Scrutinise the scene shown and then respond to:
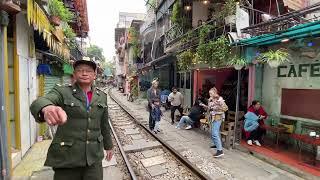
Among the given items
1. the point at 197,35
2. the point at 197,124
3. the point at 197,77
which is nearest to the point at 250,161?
the point at 197,124

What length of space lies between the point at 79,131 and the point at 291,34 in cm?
558

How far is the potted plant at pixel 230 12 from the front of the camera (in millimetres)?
9384

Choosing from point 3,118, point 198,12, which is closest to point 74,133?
point 3,118

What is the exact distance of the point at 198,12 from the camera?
44.4ft

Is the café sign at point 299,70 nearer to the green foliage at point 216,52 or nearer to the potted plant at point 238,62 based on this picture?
the potted plant at point 238,62

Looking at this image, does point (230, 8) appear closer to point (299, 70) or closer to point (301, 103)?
point (299, 70)

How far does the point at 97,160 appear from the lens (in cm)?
298

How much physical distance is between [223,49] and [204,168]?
4176 millimetres

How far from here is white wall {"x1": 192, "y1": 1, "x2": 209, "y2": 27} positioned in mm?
13430

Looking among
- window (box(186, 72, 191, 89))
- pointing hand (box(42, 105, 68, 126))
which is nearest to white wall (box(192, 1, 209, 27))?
window (box(186, 72, 191, 89))

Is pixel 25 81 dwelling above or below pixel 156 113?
above

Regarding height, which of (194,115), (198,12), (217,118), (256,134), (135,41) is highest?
(135,41)

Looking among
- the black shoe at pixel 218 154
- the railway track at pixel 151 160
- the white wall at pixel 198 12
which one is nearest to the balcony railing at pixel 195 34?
the white wall at pixel 198 12

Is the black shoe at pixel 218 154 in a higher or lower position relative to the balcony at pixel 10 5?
lower
